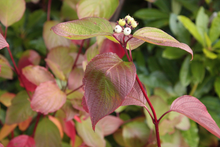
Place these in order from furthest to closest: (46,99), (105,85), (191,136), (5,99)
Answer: (191,136)
(5,99)
(46,99)
(105,85)

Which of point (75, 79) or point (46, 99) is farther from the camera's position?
point (75, 79)

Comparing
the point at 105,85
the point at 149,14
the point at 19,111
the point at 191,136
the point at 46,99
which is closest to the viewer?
the point at 105,85

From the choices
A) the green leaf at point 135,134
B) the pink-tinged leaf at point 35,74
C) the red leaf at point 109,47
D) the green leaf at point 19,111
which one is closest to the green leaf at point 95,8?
the red leaf at point 109,47

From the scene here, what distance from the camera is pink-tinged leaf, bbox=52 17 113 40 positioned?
0.93 ft

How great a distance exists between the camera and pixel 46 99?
1.45 ft

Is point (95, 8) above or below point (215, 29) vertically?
above

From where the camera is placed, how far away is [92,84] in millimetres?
281

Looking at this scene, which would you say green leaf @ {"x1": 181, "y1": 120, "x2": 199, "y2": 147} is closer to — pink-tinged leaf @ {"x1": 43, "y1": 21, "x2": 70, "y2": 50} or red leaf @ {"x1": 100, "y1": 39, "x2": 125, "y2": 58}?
red leaf @ {"x1": 100, "y1": 39, "x2": 125, "y2": 58}

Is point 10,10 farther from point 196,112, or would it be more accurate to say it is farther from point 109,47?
point 196,112

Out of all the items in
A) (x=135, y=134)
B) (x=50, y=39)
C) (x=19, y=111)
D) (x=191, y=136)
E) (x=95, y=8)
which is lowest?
(x=191, y=136)

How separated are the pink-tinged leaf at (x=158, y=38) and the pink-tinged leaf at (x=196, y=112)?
10cm

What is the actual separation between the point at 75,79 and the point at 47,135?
0.59 feet

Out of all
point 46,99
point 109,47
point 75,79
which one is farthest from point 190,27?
point 46,99

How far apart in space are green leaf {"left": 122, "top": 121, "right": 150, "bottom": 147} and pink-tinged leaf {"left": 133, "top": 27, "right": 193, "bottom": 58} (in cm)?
45
